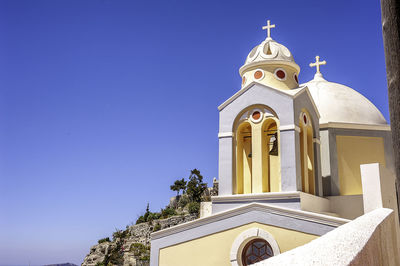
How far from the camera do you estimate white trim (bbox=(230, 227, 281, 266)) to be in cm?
806

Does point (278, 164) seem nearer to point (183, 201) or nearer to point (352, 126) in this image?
point (352, 126)

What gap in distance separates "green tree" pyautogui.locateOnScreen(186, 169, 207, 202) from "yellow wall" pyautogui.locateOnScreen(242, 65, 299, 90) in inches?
996

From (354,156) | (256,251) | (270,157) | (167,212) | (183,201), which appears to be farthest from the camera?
(183,201)

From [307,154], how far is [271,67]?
2583mm

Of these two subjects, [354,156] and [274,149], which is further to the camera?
[354,156]

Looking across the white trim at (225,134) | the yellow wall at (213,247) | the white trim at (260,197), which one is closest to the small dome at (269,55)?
the white trim at (225,134)

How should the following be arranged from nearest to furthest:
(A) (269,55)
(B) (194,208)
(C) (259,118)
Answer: (C) (259,118), (A) (269,55), (B) (194,208)

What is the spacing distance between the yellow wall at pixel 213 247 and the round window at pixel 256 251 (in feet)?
0.94

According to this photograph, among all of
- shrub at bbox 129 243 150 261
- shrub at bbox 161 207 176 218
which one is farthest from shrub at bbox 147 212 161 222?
shrub at bbox 129 243 150 261

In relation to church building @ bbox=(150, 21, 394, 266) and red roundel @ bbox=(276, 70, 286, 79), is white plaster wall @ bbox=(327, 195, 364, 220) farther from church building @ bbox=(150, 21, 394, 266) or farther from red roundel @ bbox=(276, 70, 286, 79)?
red roundel @ bbox=(276, 70, 286, 79)

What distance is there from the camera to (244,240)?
8242mm

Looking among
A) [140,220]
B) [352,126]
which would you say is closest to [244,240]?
[352,126]

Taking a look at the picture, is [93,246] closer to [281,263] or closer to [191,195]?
[191,195]

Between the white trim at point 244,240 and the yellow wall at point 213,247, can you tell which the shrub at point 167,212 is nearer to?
the yellow wall at point 213,247
